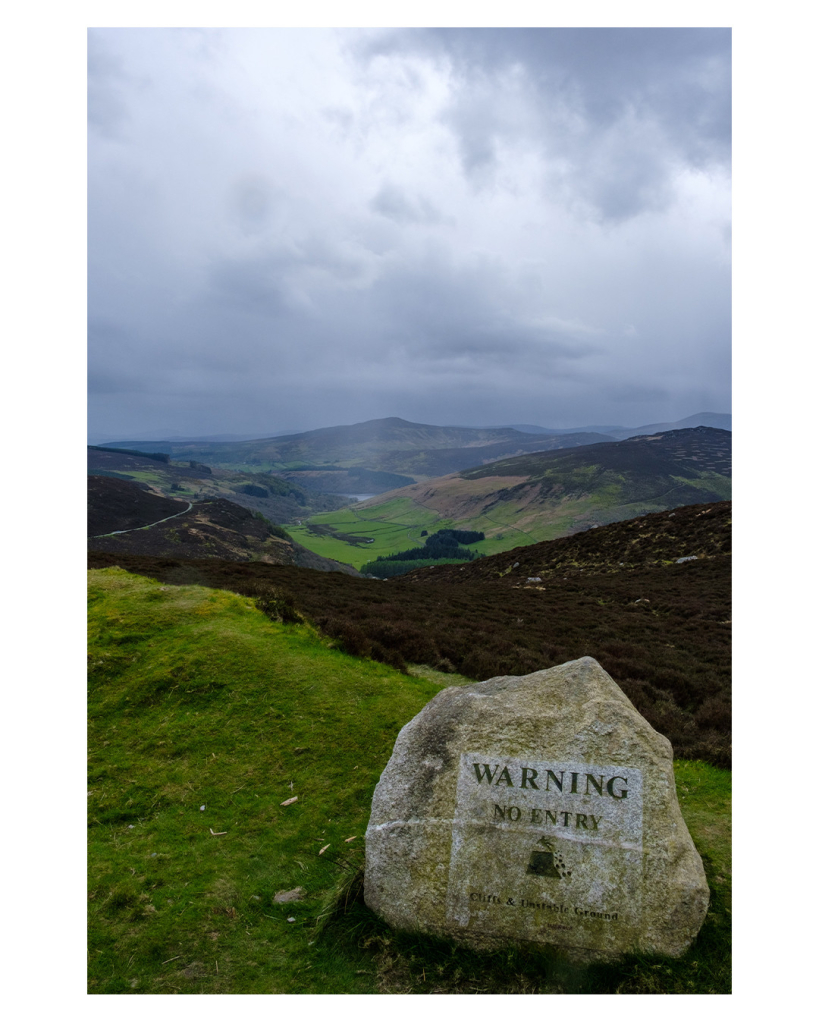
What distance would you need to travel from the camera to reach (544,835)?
6078 mm

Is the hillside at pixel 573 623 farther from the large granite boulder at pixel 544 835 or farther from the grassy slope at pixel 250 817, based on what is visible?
the large granite boulder at pixel 544 835

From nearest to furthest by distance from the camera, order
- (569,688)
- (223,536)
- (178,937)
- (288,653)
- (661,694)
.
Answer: (178,937), (569,688), (288,653), (661,694), (223,536)

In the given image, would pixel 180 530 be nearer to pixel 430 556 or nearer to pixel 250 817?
pixel 430 556

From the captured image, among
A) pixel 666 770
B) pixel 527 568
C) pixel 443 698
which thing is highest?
pixel 443 698

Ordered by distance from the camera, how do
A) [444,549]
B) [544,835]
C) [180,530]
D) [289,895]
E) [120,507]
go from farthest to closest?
[444,549], [120,507], [180,530], [289,895], [544,835]

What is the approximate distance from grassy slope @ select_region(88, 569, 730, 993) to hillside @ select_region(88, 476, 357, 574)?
192 feet

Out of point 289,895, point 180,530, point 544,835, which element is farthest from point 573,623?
point 180,530

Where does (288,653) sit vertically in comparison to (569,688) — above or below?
below

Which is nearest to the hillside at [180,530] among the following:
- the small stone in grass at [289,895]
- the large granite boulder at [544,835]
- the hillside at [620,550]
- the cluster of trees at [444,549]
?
the hillside at [620,550]

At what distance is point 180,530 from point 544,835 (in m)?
87.6

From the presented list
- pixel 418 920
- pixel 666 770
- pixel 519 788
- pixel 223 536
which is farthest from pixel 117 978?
pixel 223 536

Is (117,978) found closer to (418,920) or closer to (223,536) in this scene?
(418,920)

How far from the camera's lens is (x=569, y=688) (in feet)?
21.4

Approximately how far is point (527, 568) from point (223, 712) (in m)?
44.7
